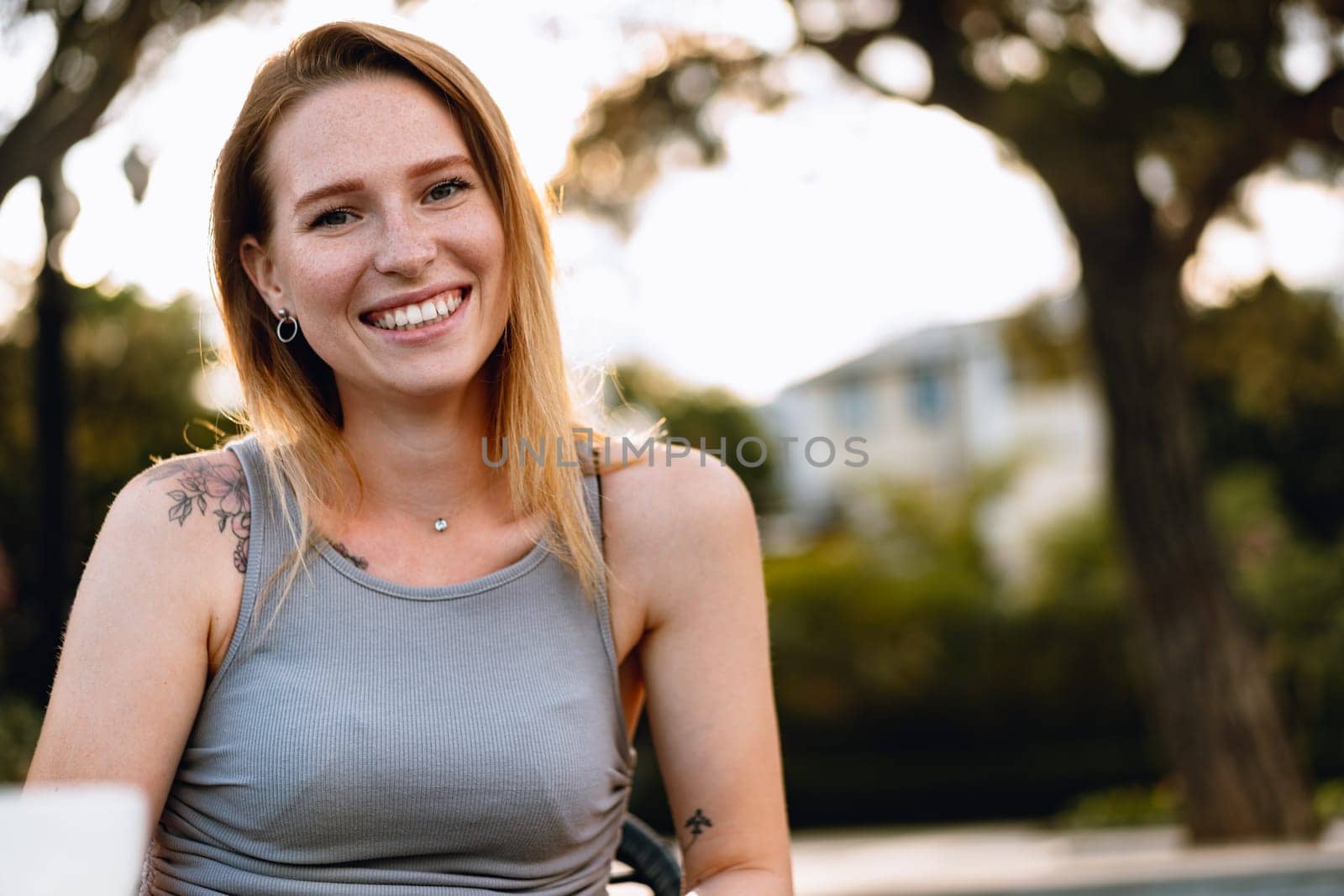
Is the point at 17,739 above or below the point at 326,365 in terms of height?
below

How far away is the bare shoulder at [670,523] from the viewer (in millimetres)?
1664

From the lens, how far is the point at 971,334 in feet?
113

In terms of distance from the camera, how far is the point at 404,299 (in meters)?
1.57

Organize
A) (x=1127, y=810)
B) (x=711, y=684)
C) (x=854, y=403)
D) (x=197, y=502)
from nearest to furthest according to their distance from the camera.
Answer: (x=197, y=502) → (x=711, y=684) → (x=1127, y=810) → (x=854, y=403)

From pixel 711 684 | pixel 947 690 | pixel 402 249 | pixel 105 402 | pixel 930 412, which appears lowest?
pixel 947 690

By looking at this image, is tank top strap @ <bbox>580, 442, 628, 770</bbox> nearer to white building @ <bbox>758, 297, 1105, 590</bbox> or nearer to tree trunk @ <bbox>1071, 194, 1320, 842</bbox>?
tree trunk @ <bbox>1071, 194, 1320, 842</bbox>

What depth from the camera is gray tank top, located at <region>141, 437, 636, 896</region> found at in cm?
144

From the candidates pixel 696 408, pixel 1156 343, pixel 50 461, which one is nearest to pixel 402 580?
pixel 50 461

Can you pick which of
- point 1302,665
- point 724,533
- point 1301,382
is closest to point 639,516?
point 724,533

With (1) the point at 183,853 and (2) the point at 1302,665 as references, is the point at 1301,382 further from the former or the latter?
(1) the point at 183,853

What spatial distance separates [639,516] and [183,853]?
2.04 ft

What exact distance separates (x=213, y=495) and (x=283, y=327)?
240 millimetres

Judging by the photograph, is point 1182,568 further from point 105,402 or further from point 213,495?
point 105,402

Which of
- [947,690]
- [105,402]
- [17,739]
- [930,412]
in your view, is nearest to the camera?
[17,739]
